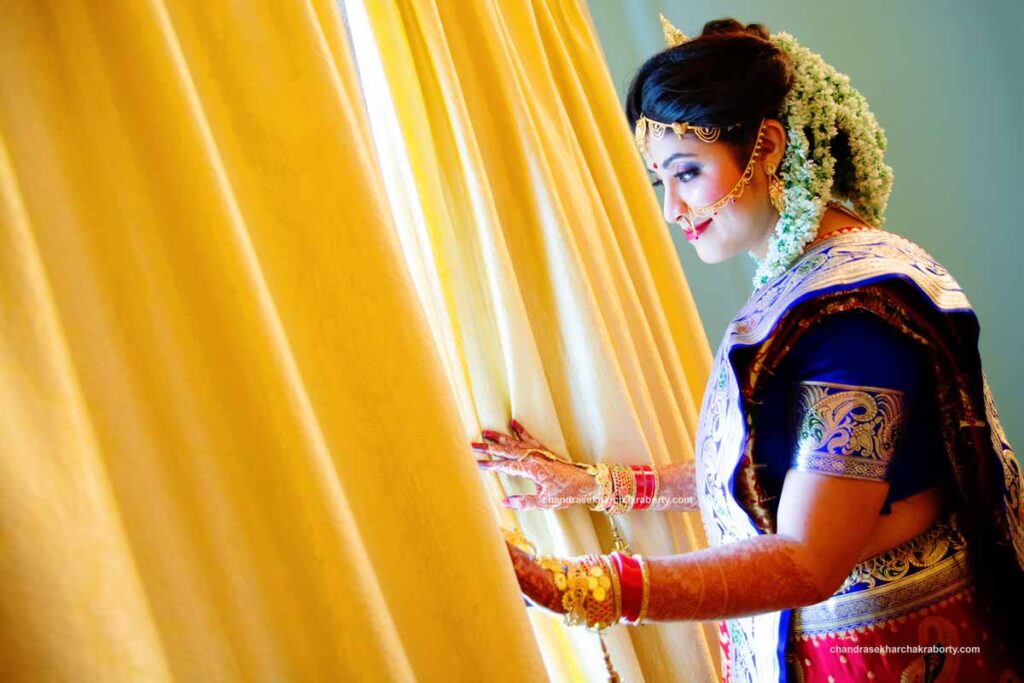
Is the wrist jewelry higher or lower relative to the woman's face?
lower

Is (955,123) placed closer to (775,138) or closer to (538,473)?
(775,138)

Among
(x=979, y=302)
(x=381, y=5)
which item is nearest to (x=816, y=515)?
(x=381, y=5)

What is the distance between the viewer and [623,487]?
1.41 m

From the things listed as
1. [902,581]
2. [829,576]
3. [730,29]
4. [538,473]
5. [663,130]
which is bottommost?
[902,581]

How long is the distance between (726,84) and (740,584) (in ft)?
2.26

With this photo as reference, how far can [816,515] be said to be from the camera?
974 millimetres

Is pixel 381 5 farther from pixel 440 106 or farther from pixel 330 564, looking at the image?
pixel 330 564

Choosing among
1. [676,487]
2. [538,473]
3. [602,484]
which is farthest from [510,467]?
[676,487]

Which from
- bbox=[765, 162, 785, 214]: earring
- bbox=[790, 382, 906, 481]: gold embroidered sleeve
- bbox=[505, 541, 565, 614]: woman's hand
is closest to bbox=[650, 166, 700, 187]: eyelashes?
bbox=[765, 162, 785, 214]: earring

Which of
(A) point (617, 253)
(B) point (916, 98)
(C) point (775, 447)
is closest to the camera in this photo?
(C) point (775, 447)

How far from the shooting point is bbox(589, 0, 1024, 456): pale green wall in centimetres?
244

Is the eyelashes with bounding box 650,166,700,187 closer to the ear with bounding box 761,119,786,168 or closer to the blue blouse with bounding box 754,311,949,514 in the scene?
the ear with bounding box 761,119,786,168

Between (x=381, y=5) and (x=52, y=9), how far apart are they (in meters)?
0.66

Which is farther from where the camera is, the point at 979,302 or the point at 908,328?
the point at 979,302
